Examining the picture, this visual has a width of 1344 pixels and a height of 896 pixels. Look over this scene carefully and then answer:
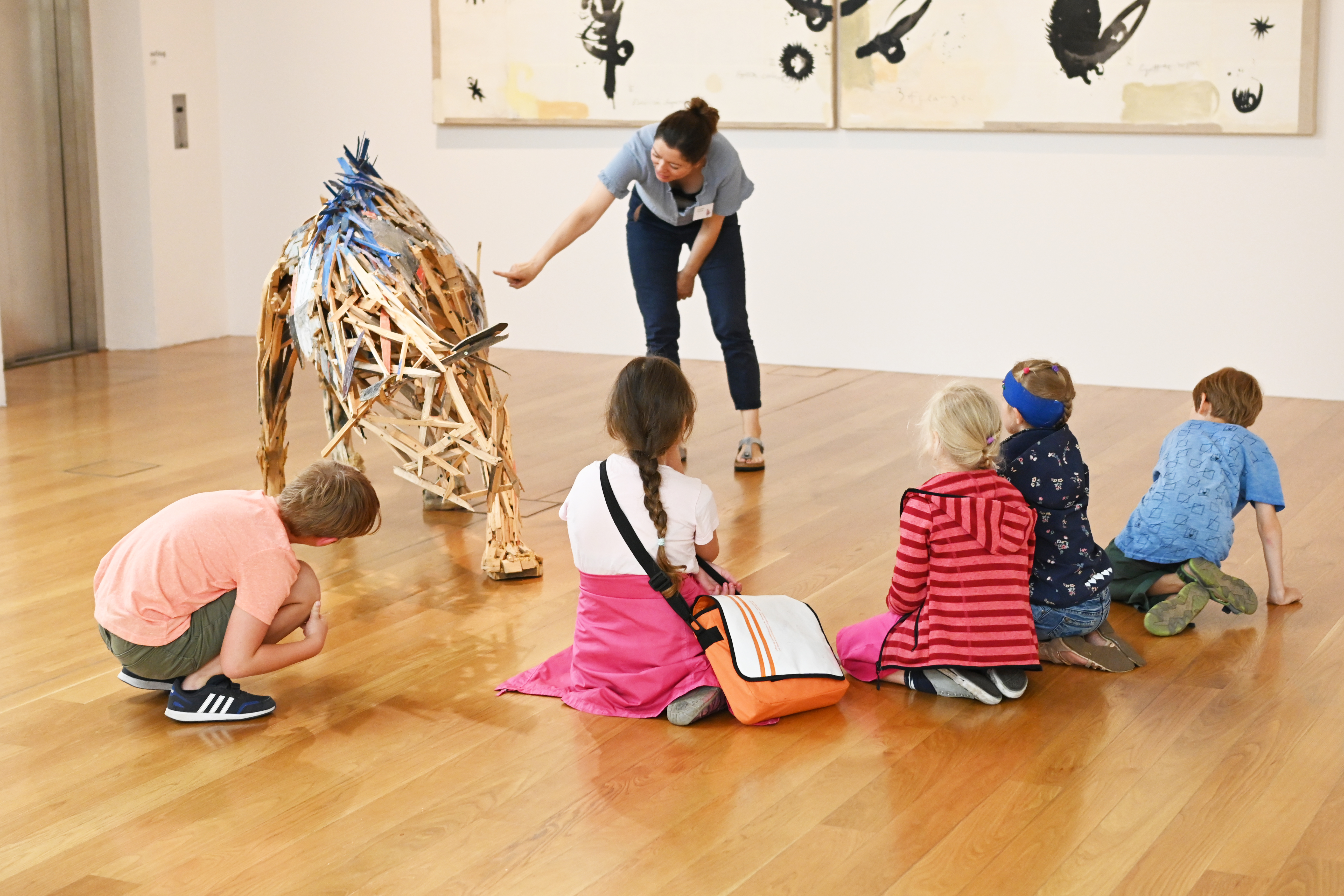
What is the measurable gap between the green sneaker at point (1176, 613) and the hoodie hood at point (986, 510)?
612 mm

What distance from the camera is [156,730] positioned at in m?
2.95

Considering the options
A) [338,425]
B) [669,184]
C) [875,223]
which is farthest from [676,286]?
[875,223]

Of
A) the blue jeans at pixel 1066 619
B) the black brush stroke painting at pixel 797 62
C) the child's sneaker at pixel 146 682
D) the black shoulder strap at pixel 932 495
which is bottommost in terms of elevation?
the child's sneaker at pixel 146 682

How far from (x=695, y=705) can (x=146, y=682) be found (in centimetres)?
117

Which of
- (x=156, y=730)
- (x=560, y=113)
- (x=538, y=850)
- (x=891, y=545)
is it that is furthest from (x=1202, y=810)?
(x=560, y=113)

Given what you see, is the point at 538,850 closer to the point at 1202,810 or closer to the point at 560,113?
the point at 1202,810

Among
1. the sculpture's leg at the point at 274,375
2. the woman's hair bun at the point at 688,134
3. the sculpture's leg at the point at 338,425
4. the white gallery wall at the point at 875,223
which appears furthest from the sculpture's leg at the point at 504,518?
the white gallery wall at the point at 875,223

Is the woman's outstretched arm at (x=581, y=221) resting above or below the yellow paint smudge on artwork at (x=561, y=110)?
below

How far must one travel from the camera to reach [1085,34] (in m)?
6.46

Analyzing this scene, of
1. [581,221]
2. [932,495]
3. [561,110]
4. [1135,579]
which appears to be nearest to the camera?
[932,495]

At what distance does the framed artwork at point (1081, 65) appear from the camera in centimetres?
620

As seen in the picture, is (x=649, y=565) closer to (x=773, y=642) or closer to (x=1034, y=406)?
(x=773, y=642)

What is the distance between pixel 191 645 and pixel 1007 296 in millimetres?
4878

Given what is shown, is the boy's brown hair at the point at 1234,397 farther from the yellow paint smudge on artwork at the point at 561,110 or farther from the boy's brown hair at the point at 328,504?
the yellow paint smudge on artwork at the point at 561,110
